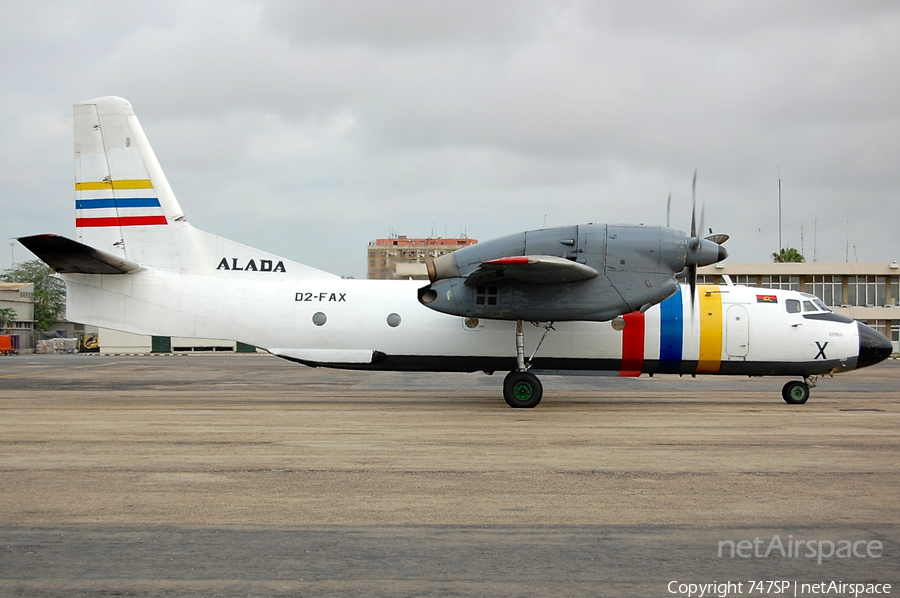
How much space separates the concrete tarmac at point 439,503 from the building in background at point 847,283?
5548 centimetres

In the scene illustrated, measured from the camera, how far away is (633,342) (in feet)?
56.4

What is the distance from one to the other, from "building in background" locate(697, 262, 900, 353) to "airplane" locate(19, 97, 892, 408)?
50.4 meters

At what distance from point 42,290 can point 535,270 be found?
3698 inches

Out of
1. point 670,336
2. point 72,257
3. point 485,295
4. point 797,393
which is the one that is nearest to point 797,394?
point 797,393

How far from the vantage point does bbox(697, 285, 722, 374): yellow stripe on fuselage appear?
1723 centimetres

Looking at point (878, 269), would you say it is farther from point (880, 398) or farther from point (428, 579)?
point (428, 579)

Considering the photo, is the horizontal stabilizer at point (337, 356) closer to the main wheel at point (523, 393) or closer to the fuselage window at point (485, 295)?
the fuselage window at point (485, 295)

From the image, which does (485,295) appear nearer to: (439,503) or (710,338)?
(710,338)

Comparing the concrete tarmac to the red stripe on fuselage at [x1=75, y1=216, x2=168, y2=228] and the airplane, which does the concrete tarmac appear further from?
the red stripe on fuselage at [x1=75, y1=216, x2=168, y2=228]

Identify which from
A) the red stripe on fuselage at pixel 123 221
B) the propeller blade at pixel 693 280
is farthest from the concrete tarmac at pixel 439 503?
the red stripe on fuselage at pixel 123 221

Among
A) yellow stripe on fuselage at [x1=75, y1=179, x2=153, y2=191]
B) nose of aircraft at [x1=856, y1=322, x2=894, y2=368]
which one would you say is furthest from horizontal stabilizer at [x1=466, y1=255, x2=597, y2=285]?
yellow stripe on fuselage at [x1=75, y1=179, x2=153, y2=191]

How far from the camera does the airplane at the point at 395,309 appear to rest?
53.4 feet

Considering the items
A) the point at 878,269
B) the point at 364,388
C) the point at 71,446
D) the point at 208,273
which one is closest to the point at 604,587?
the point at 71,446

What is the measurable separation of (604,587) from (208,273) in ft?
49.4
